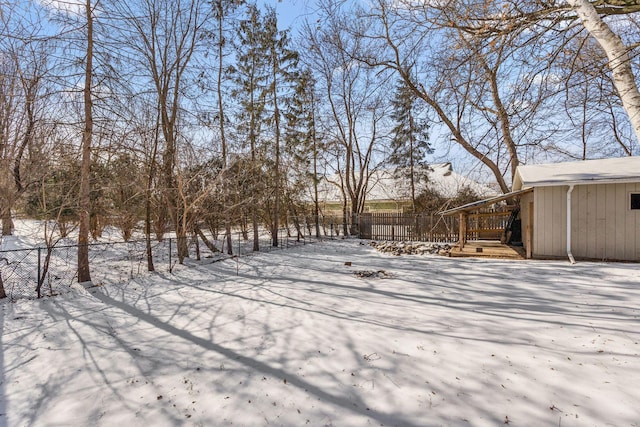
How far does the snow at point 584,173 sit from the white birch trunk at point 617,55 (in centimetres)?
538

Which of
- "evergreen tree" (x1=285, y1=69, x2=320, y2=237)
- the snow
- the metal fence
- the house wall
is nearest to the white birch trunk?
the snow

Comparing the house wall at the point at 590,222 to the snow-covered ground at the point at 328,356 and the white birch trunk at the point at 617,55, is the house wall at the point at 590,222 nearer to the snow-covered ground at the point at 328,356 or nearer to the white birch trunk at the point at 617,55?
the snow-covered ground at the point at 328,356

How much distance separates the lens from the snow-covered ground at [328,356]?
221cm

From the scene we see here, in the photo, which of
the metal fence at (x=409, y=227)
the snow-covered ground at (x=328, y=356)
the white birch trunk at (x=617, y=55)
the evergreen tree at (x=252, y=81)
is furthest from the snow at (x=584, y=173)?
the evergreen tree at (x=252, y=81)

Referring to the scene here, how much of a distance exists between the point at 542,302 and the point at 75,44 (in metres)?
9.46

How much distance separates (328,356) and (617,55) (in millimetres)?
4444

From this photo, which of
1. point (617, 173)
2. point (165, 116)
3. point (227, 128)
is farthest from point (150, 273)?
point (617, 173)

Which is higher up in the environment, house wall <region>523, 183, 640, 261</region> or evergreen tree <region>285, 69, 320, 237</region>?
evergreen tree <region>285, 69, 320, 237</region>

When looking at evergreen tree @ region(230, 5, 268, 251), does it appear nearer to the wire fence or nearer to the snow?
the wire fence

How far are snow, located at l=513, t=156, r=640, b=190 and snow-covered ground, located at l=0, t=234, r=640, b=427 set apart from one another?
125 inches

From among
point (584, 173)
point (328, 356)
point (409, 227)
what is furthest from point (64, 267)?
point (584, 173)

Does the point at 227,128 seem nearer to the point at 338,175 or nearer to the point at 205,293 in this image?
the point at 205,293

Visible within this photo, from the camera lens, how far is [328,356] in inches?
120

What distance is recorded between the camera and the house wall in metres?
7.91
